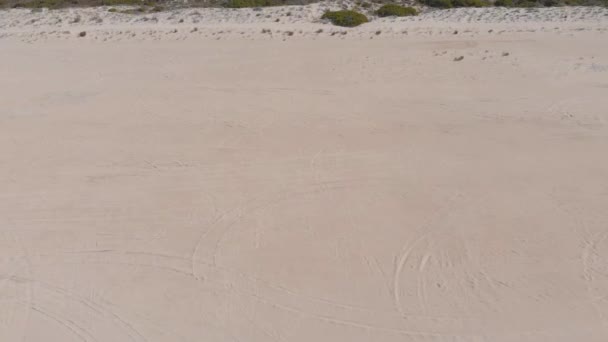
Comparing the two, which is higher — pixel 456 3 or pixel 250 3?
pixel 456 3

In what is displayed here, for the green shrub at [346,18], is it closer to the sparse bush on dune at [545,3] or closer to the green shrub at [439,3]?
the green shrub at [439,3]

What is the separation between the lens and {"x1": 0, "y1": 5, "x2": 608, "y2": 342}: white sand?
693cm

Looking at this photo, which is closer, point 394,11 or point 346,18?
point 346,18

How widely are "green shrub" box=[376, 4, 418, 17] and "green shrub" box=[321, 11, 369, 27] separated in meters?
0.80

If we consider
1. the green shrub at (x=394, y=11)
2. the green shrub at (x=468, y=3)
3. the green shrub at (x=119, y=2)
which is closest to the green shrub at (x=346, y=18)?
the green shrub at (x=394, y=11)

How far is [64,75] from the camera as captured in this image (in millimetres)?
14398

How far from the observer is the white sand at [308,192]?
22.7 ft

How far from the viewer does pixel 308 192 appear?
9.18 meters

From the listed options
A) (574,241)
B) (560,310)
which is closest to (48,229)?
(560,310)

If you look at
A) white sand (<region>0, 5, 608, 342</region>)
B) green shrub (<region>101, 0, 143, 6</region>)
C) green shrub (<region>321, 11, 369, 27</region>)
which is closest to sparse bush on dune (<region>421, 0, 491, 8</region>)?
green shrub (<region>321, 11, 369, 27</region>)

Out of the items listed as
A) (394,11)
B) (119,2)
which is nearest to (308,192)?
(394,11)

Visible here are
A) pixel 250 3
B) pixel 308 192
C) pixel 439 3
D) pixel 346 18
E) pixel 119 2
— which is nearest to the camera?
pixel 308 192

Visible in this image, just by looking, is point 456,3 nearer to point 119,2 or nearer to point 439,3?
point 439,3

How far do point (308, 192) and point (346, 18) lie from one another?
33.9 feet
